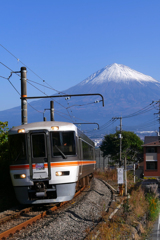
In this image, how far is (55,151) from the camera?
42.5 feet

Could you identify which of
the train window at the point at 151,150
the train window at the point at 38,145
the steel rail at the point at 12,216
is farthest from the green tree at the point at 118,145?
the steel rail at the point at 12,216

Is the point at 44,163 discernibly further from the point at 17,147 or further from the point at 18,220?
the point at 18,220

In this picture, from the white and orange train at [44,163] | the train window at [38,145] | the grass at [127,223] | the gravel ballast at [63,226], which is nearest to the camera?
the gravel ballast at [63,226]

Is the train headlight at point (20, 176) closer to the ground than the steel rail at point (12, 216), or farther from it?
farther from it

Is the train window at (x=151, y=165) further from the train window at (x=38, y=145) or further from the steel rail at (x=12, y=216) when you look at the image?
the steel rail at (x=12, y=216)

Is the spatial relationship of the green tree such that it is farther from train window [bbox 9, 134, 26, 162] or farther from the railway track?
the railway track

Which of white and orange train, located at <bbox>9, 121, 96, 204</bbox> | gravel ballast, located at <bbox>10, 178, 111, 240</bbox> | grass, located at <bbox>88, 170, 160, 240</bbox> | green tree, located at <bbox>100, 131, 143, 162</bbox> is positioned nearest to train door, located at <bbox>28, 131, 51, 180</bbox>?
white and orange train, located at <bbox>9, 121, 96, 204</bbox>

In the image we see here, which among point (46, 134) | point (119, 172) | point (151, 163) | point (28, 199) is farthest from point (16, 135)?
point (151, 163)

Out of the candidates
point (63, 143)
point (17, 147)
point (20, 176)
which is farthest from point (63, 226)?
point (17, 147)

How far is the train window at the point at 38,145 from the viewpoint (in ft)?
42.4

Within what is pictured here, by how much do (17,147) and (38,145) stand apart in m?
0.82

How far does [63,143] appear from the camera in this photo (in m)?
13.2

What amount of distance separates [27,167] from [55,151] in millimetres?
1151

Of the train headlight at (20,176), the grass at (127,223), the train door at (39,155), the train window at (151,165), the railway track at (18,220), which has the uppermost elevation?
the train door at (39,155)
